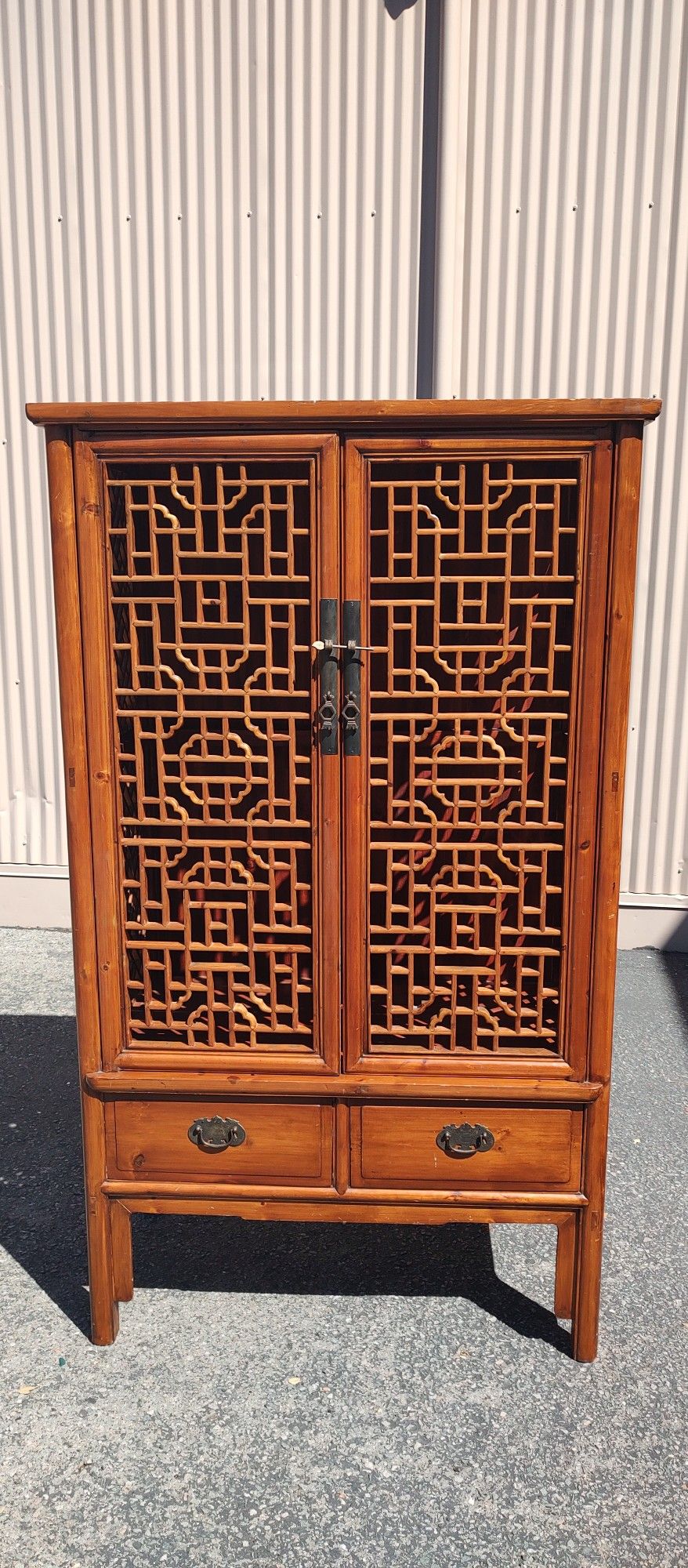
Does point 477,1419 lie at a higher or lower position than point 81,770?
lower

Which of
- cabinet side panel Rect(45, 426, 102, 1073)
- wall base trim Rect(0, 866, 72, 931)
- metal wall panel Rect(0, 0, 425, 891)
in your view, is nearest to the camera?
cabinet side panel Rect(45, 426, 102, 1073)

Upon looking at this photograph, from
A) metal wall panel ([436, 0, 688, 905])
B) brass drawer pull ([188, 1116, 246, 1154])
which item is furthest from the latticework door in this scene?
metal wall panel ([436, 0, 688, 905])

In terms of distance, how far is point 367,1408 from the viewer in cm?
196

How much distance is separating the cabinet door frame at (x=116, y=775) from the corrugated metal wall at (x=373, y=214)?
258 centimetres

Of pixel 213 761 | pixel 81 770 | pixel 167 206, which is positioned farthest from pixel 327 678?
pixel 167 206

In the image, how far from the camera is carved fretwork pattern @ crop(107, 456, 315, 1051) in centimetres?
201

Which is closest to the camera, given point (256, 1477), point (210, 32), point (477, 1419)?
point (256, 1477)

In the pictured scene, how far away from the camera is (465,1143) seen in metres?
2.08

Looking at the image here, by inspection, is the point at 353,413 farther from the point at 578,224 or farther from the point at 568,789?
the point at 578,224

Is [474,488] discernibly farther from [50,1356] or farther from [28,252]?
[28,252]

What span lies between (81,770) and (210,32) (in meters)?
3.66

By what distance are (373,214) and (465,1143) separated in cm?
373

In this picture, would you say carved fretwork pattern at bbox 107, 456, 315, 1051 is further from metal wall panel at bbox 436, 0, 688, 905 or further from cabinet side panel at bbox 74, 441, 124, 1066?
metal wall panel at bbox 436, 0, 688, 905

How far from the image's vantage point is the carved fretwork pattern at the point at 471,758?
198cm
